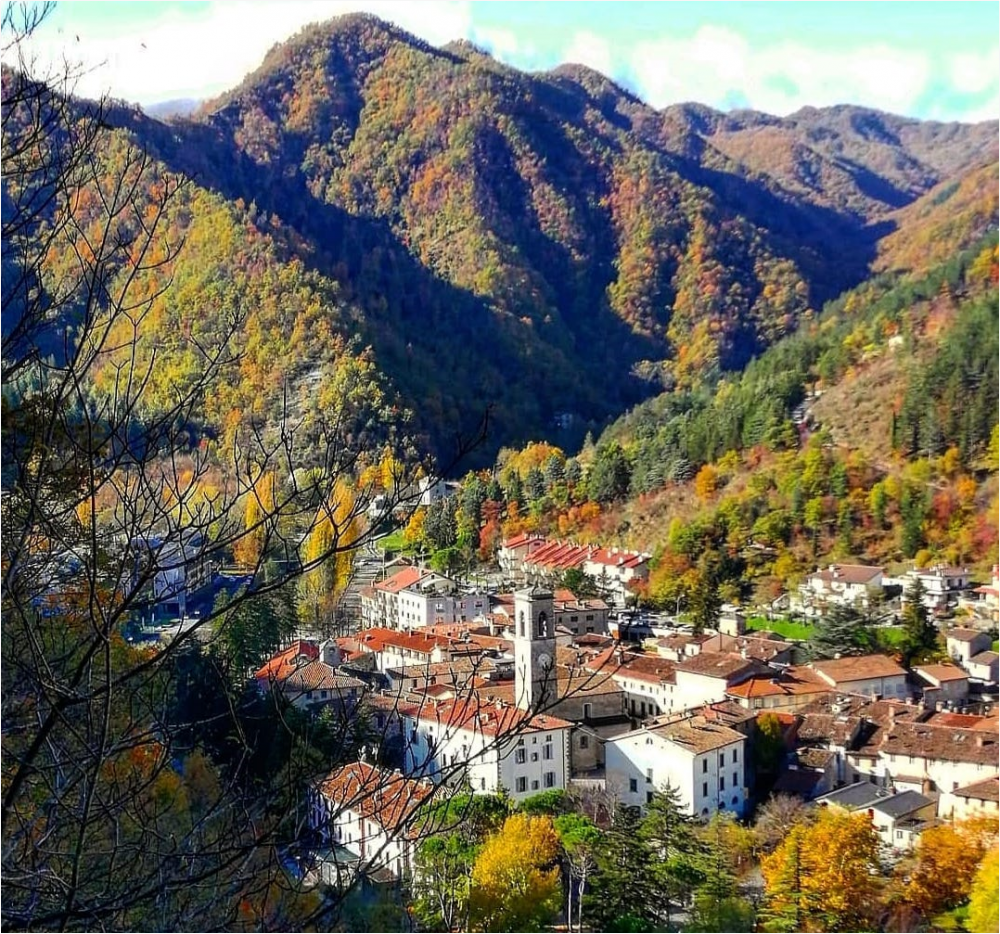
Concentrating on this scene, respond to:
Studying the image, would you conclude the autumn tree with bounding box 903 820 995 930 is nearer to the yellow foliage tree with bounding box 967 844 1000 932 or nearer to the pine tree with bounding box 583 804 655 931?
the yellow foliage tree with bounding box 967 844 1000 932

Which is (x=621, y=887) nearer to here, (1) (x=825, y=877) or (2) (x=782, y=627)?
(1) (x=825, y=877)

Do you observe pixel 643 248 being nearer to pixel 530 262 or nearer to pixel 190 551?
pixel 530 262

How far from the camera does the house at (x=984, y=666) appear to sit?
46.3ft

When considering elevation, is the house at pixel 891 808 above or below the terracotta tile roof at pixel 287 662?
below

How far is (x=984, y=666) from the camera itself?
14.2 m

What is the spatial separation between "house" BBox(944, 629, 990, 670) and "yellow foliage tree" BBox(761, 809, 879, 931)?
701cm

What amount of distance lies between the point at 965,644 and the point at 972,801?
5430 millimetres

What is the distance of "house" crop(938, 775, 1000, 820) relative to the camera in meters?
9.51

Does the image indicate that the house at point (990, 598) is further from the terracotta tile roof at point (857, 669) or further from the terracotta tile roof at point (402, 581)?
the terracotta tile roof at point (402, 581)

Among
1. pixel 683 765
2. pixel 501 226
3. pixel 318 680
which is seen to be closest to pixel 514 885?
pixel 683 765

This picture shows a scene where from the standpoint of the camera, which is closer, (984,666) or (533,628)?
(533,628)

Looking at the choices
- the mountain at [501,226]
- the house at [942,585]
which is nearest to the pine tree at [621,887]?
the house at [942,585]

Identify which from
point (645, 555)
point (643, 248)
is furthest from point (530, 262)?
point (645, 555)

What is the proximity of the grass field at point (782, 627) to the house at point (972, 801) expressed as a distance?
650 centimetres
